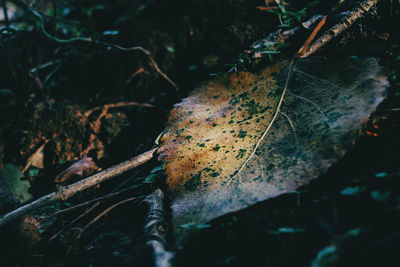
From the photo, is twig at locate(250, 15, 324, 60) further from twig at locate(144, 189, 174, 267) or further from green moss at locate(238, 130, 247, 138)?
twig at locate(144, 189, 174, 267)

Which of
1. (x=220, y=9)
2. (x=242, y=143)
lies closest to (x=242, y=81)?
(x=242, y=143)

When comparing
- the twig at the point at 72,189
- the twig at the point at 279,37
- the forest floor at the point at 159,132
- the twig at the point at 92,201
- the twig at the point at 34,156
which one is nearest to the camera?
the forest floor at the point at 159,132

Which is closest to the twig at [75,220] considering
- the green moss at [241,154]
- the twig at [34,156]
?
the green moss at [241,154]

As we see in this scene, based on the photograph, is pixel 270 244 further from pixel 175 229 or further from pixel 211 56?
pixel 211 56

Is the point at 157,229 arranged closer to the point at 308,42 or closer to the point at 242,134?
the point at 242,134

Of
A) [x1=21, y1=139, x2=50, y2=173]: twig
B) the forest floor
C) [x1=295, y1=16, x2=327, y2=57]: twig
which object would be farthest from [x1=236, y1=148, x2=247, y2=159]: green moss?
[x1=21, y1=139, x2=50, y2=173]: twig

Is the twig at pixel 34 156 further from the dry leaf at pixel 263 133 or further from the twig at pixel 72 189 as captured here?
the dry leaf at pixel 263 133

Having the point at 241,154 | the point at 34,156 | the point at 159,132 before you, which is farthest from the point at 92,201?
the point at 34,156
